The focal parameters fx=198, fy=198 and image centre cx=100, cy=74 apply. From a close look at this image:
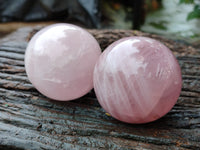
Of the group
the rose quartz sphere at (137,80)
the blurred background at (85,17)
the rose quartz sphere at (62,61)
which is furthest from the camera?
the blurred background at (85,17)

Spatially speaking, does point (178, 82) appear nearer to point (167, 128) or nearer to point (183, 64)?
point (167, 128)

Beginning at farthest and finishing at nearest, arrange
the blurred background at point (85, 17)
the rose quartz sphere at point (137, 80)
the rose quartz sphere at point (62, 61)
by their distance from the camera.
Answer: the blurred background at point (85, 17), the rose quartz sphere at point (62, 61), the rose quartz sphere at point (137, 80)

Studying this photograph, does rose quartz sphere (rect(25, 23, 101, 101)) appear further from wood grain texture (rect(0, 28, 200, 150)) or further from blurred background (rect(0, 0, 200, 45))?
blurred background (rect(0, 0, 200, 45))

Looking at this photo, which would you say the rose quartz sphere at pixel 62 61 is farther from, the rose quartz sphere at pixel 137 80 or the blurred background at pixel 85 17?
the blurred background at pixel 85 17

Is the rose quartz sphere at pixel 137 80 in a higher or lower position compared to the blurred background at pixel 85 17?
higher

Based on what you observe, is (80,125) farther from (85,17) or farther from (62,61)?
(85,17)

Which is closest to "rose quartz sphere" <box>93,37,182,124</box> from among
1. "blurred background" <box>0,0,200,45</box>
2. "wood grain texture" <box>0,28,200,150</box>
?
"wood grain texture" <box>0,28,200,150</box>

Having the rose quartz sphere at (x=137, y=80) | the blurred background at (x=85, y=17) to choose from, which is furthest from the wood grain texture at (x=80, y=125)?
the blurred background at (x=85, y=17)
